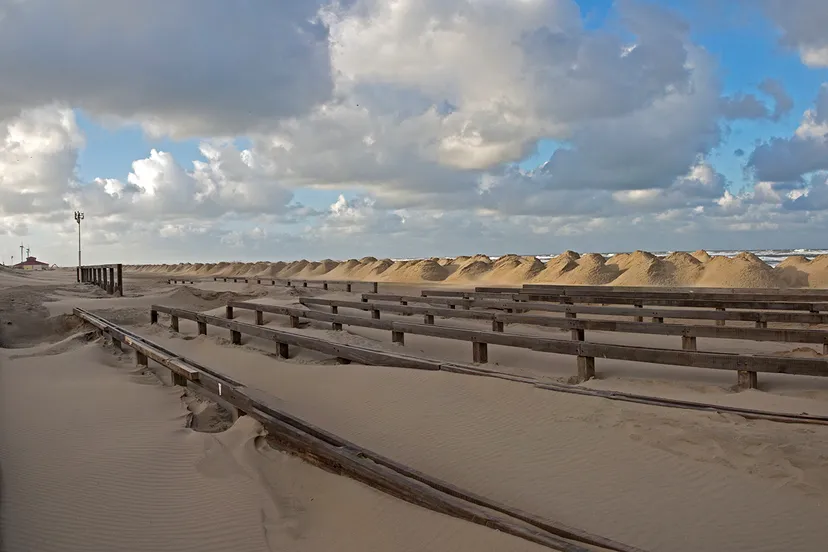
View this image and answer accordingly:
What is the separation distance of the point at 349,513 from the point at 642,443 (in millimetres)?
2699

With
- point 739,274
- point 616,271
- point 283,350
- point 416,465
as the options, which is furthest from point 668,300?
point 616,271

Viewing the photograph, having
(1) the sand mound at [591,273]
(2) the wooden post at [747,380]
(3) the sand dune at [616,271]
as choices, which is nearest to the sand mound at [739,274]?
(3) the sand dune at [616,271]

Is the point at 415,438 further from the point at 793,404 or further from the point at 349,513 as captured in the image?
the point at 793,404

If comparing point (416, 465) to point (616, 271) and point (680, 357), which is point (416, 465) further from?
point (616, 271)

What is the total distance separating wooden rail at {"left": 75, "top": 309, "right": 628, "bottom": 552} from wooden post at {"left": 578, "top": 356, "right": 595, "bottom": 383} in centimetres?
415

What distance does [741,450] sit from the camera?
4.83 meters

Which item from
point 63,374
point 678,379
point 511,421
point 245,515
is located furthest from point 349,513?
point 63,374

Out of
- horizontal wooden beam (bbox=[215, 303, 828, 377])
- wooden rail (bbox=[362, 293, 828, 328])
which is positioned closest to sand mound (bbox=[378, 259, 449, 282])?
wooden rail (bbox=[362, 293, 828, 328])

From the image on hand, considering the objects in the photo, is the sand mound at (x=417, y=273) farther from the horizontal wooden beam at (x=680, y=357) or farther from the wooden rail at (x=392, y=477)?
the wooden rail at (x=392, y=477)

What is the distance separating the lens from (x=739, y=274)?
29125 millimetres

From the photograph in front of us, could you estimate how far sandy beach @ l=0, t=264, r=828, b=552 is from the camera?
3898 mm

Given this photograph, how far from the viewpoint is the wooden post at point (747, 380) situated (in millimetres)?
6979

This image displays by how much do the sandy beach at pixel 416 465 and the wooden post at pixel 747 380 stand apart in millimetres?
160

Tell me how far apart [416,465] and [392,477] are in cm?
96
